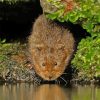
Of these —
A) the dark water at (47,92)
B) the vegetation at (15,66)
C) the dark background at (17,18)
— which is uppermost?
the dark background at (17,18)

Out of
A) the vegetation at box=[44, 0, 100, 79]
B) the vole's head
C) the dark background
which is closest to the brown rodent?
the vole's head

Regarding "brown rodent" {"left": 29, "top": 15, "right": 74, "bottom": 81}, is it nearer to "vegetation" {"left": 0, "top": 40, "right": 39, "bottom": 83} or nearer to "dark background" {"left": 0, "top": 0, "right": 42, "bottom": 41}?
"vegetation" {"left": 0, "top": 40, "right": 39, "bottom": 83}

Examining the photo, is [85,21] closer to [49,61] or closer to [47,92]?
[49,61]

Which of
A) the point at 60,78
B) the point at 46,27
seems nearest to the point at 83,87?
the point at 60,78

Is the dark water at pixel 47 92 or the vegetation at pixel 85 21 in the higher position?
the vegetation at pixel 85 21

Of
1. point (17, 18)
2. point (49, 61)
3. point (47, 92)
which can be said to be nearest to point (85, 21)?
point (49, 61)

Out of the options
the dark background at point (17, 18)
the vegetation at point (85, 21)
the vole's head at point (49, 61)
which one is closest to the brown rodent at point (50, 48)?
the vole's head at point (49, 61)

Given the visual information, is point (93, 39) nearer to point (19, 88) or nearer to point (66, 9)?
point (66, 9)

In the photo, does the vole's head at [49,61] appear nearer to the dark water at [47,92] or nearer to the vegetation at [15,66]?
the dark water at [47,92]
